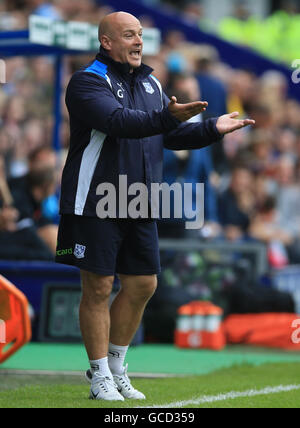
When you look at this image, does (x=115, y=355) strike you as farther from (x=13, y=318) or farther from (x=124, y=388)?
(x=13, y=318)

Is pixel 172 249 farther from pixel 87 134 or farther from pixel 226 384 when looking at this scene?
pixel 87 134

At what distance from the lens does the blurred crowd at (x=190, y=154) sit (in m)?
11.1

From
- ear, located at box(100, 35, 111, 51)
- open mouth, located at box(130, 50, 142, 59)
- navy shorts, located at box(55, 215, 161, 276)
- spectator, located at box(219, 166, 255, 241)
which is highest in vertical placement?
ear, located at box(100, 35, 111, 51)

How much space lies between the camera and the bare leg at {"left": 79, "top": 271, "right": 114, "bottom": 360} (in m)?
6.14

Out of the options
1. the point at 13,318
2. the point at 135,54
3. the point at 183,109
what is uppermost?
the point at 135,54

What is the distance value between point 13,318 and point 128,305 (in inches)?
39.1

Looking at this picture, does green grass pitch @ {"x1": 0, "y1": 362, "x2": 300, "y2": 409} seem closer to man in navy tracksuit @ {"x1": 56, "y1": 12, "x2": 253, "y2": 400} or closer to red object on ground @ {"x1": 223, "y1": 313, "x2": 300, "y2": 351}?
man in navy tracksuit @ {"x1": 56, "y1": 12, "x2": 253, "y2": 400}

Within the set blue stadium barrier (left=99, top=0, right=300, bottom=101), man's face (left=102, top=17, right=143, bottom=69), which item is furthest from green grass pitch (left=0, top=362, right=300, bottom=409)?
blue stadium barrier (left=99, top=0, right=300, bottom=101)

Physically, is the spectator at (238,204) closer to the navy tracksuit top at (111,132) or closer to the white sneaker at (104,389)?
the navy tracksuit top at (111,132)

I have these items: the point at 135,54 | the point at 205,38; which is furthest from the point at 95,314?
the point at 205,38

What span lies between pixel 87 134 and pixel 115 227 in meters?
0.54

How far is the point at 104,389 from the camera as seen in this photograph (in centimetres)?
612

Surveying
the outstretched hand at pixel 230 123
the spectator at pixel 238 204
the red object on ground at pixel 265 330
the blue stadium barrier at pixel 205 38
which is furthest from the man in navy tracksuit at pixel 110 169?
the blue stadium barrier at pixel 205 38

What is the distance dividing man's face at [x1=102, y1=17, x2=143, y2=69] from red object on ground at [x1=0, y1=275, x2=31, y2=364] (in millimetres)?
1643
